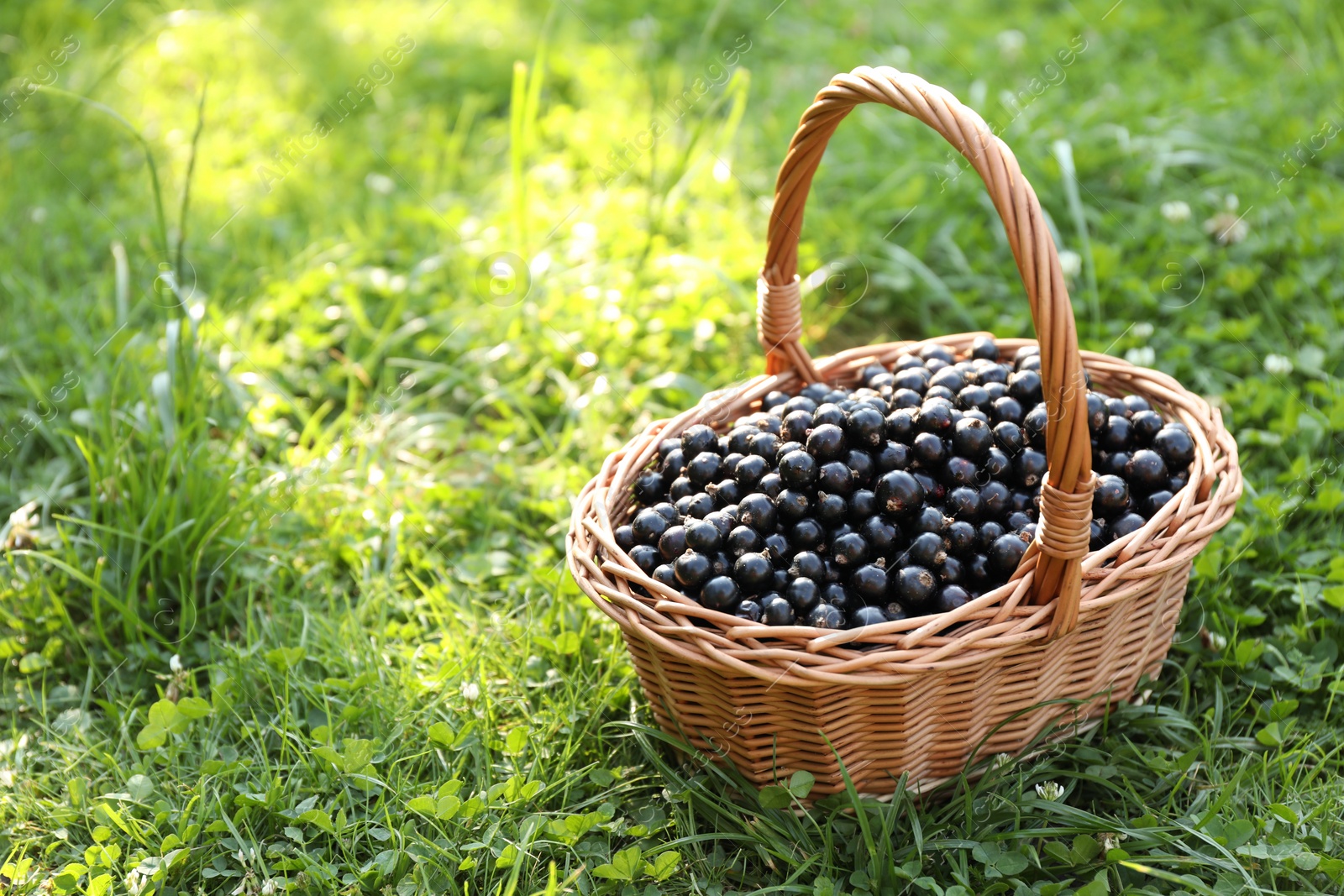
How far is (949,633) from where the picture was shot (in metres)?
1.61

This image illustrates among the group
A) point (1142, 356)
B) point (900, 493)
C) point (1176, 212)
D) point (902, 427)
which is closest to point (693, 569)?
point (900, 493)

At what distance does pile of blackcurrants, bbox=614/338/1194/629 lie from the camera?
171cm

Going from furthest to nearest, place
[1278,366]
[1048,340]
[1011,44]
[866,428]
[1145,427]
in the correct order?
1. [1011,44]
2. [1278,366]
3. [1145,427]
4. [866,428]
5. [1048,340]

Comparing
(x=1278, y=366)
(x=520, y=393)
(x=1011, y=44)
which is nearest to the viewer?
(x=1278, y=366)

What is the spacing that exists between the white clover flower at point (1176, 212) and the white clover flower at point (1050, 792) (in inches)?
82.7

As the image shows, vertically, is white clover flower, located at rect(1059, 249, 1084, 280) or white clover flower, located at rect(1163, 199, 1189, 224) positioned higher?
white clover flower, located at rect(1163, 199, 1189, 224)

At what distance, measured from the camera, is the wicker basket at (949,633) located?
150 centimetres

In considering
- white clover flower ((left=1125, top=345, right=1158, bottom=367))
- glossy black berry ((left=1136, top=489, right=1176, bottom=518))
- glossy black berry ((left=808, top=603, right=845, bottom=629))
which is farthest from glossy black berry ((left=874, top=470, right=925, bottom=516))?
white clover flower ((left=1125, top=345, right=1158, bottom=367))

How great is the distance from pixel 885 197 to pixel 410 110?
6.96 ft

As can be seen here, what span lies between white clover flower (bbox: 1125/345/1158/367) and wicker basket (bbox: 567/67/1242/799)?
74 centimetres

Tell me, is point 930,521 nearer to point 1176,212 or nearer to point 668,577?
point 668,577

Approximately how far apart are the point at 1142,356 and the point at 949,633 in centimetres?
146

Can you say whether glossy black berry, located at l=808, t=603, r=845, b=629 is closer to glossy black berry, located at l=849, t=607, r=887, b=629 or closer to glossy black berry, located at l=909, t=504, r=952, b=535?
glossy black berry, located at l=849, t=607, r=887, b=629

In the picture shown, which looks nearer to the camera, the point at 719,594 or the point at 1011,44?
the point at 719,594
